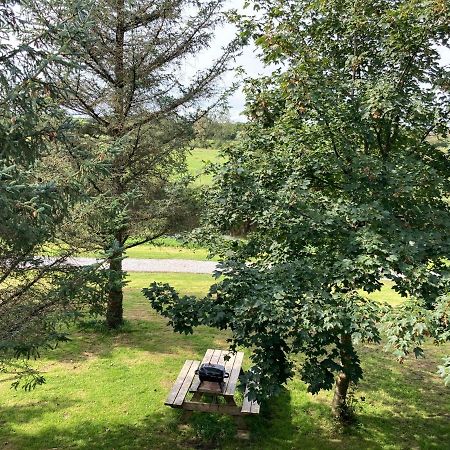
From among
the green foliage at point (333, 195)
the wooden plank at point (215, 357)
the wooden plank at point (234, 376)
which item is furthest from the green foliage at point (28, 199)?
the wooden plank at point (215, 357)

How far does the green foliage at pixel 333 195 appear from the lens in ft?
13.6

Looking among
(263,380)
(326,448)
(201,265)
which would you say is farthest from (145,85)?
(201,265)

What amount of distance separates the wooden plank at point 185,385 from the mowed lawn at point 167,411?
53 centimetres

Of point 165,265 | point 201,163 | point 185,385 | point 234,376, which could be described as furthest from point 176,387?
point 165,265

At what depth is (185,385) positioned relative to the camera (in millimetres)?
6820

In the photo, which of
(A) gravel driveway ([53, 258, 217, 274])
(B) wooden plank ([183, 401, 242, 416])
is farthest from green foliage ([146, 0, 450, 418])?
(A) gravel driveway ([53, 258, 217, 274])

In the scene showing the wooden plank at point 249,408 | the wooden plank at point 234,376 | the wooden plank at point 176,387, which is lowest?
the wooden plank at point 249,408

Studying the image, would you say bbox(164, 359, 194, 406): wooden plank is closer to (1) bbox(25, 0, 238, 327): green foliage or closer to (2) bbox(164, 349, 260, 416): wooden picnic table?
(2) bbox(164, 349, 260, 416): wooden picnic table

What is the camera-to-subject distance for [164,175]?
983 centimetres

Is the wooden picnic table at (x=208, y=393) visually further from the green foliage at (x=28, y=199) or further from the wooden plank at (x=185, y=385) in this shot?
the green foliage at (x=28, y=199)

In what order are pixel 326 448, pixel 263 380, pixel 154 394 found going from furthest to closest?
pixel 154 394, pixel 326 448, pixel 263 380

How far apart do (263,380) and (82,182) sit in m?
2.94

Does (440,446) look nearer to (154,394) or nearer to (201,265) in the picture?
(154,394)

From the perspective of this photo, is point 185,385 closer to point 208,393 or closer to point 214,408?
point 208,393
